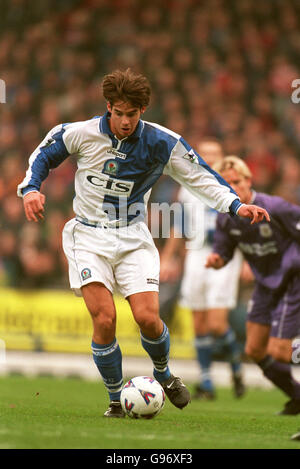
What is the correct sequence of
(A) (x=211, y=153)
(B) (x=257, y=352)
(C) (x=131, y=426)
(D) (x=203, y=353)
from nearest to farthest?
1. (C) (x=131, y=426)
2. (B) (x=257, y=352)
3. (A) (x=211, y=153)
4. (D) (x=203, y=353)

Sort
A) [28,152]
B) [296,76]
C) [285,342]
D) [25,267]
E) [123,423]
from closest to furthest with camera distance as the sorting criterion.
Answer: [123,423] < [285,342] < [25,267] < [296,76] < [28,152]

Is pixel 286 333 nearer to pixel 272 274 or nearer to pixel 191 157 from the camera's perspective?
pixel 272 274

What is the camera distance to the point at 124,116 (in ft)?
17.7

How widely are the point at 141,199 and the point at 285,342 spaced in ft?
5.80

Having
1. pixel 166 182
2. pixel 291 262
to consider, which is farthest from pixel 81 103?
pixel 291 262

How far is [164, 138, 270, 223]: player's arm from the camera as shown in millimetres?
5645

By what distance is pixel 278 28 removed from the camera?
15.1 meters

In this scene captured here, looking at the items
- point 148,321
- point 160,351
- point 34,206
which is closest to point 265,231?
point 160,351

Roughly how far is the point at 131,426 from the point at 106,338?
26.5 inches

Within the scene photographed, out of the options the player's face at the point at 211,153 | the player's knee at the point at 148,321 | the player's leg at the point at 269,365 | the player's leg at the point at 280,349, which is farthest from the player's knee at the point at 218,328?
the player's knee at the point at 148,321

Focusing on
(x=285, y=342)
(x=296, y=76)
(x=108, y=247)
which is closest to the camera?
(x=108, y=247)

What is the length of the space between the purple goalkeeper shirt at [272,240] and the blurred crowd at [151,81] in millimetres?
4504

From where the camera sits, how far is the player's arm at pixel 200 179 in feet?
18.5

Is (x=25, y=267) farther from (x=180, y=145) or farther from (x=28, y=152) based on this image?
(x=180, y=145)
